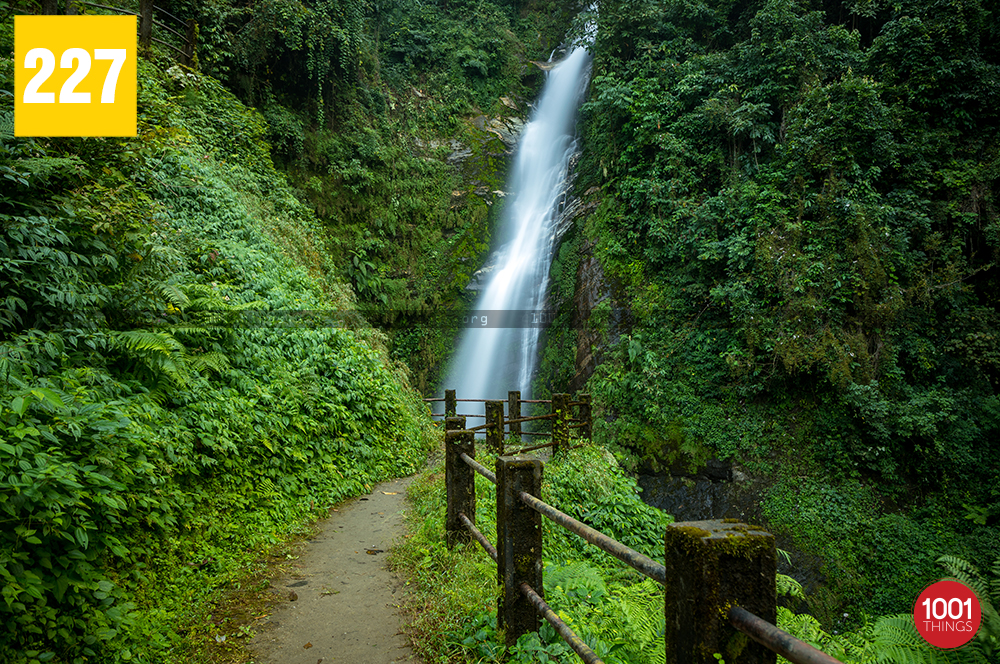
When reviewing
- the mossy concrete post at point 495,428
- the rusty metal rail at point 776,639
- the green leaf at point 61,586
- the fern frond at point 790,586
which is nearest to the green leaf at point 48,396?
the green leaf at point 61,586

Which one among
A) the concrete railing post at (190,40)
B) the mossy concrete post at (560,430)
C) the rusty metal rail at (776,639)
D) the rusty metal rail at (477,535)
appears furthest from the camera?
the concrete railing post at (190,40)

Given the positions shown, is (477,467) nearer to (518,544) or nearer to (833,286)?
(518,544)

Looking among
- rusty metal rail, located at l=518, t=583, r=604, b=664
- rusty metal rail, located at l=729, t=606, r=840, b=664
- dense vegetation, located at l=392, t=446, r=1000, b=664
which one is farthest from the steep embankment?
rusty metal rail, located at l=729, t=606, r=840, b=664

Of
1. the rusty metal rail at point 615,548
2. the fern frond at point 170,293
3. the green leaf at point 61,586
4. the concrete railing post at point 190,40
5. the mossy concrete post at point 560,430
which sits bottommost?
the mossy concrete post at point 560,430

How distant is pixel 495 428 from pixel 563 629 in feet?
18.0

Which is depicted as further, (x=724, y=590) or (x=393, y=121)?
(x=393, y=121)

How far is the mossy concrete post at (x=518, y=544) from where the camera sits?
2.75m

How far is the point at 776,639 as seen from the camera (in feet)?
3.95

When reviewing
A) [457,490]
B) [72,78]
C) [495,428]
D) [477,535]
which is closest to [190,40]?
[72,78]

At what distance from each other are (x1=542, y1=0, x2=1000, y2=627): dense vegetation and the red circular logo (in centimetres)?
371

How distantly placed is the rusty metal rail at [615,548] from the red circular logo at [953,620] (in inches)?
178

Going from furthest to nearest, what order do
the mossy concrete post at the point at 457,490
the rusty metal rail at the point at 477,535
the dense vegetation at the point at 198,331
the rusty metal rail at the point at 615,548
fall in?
1. the mossy concrete post at the point at 457,490
2. the rusty metal rail at the point at 477,535
3. the dense vegetation at the point at 198,331
4. the rusty metal rail at the point at 615,548

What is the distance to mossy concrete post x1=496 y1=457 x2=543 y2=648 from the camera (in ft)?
9.03

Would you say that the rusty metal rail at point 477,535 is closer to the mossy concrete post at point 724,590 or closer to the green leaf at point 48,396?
the mossy concrete post at point 724,590
